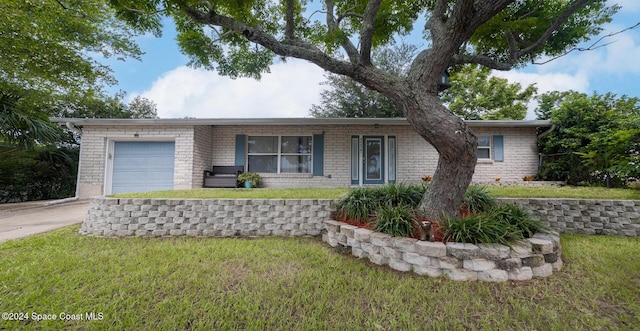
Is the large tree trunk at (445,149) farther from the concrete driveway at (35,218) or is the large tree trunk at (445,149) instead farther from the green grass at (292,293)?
the concrete driveway at (35,218)

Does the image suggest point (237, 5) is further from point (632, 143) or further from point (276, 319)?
point (632, 143)

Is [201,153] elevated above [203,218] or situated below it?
above

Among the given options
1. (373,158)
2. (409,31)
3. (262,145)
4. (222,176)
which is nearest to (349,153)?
(373,158)

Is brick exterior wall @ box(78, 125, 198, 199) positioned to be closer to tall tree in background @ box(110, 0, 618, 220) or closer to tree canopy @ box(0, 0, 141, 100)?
tall tree in background @ box(110, 0, 618, 220)

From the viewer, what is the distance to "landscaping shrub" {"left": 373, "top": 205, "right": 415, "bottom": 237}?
2920 mm

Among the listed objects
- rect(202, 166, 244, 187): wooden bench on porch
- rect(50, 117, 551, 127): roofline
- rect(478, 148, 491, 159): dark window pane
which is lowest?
rect(202, 166, 244, 187): wooden bench on porch

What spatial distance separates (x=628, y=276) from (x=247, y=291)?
397 centimetres

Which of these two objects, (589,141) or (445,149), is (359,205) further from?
(589,141)

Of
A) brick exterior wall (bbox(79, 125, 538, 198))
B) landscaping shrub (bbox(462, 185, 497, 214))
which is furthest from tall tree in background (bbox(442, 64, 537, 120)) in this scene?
landscaping shrub (bbox(462, 185, 497, 214))

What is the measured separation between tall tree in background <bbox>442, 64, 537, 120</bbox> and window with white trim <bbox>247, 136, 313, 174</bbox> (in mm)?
11831

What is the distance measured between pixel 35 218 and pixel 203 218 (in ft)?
14.3

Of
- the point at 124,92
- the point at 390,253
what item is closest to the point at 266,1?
the point at 390,253

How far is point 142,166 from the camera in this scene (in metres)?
7.96

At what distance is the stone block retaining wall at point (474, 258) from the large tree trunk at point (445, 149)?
2.20ft
